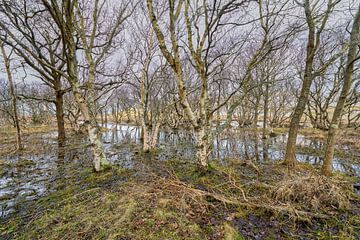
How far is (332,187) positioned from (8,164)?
11.2m

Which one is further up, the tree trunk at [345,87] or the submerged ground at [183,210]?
the tree trunk at [345,87]

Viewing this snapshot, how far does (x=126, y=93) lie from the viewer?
1185 inches

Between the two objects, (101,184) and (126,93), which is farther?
(126,93)

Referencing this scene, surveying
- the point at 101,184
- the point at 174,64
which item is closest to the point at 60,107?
the point at 101,184

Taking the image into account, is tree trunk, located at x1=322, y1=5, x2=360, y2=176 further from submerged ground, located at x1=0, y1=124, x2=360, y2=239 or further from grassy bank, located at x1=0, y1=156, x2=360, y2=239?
grassy bank, located at x1=0, y1=156, x2=360, y2=239

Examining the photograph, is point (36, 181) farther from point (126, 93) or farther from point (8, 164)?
point (126, 93)

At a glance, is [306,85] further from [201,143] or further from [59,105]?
[59,105]

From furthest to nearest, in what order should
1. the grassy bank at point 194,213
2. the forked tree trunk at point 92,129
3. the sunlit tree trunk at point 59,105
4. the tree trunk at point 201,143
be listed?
the sunlit tree trunk at point 59,105 < the forked tree trunk at point 92,129 < the tree trunk at point 201,143 < the grassy bank at point 194,213

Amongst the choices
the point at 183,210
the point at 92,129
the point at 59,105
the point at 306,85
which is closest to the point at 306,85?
the point at 306,85

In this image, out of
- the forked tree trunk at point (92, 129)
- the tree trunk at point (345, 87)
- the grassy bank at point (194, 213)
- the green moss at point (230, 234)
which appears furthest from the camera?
the forked tree trunk at point (92, 129)

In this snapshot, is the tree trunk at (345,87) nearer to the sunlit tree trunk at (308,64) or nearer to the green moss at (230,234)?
the sunlit tree trunk at (308,64)

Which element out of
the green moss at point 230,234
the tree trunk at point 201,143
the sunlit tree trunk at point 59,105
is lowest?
the green moss at point 230,234

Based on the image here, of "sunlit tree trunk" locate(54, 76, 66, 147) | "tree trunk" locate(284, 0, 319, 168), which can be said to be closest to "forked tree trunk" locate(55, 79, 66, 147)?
"sunlit tree trunk" locate(54, 76, 66, 147)

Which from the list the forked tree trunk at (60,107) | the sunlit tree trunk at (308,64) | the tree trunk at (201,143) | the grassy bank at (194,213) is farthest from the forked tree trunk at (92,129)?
the sunlit tree trunk at (308,64)
